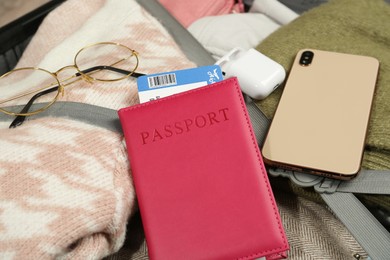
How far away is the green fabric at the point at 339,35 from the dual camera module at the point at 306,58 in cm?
2

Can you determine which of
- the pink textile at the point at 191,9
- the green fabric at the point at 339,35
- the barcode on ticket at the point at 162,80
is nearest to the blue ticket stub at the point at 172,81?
the barcode on ticket at the point at 162,80

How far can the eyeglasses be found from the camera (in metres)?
0.56

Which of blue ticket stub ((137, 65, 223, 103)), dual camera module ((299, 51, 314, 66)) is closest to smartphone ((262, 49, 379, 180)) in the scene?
dual camera module ((299, 51, 314, 66))

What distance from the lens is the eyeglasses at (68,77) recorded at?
22.0 inches

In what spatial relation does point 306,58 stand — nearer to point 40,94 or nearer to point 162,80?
point 162,80

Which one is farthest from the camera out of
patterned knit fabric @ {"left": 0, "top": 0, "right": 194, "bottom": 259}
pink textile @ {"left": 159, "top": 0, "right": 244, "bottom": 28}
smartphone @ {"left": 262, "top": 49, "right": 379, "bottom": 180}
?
pink textile @ {"left": 159, "top": 0, "right": 244, "bottom": 28}

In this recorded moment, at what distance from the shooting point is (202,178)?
1.57ft

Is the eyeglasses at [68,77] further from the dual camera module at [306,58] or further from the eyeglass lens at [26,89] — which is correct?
the dual camera module at [306,58]

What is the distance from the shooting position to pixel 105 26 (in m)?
0.69

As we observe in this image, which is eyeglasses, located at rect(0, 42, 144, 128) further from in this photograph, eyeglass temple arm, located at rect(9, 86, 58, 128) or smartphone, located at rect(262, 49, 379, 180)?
smartphone, located at rect(262, 49, 379, 180)

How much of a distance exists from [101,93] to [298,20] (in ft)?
1.26

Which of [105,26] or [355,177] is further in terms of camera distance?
[105,26]

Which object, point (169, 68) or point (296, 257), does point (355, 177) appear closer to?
point (296, 257)

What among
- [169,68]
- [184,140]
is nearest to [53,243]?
[184,140]
